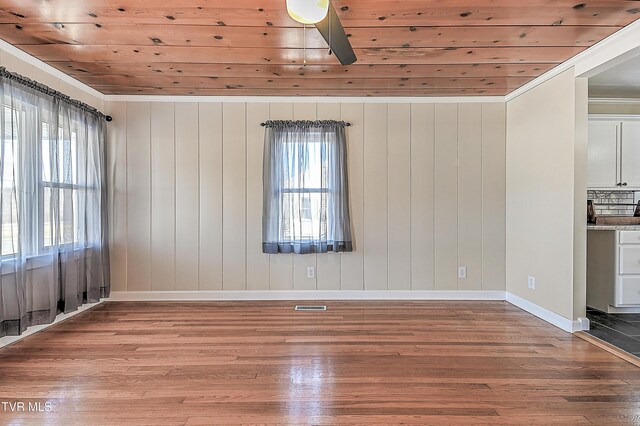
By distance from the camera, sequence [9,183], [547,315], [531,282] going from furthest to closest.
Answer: [531,282] → [547,315] → [9,183]

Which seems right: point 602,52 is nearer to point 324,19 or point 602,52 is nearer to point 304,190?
point 324,19

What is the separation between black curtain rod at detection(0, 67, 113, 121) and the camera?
2.72 meters

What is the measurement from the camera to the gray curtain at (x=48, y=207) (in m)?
2.74

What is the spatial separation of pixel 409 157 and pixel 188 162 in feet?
8.37

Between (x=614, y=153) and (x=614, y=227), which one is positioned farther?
(x=614, y=153)

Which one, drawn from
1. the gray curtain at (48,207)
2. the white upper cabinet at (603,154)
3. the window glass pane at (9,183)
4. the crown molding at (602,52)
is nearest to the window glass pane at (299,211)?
the gray curtain at (48,207)

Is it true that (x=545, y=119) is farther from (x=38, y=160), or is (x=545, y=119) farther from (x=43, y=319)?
(x=43, y=319)

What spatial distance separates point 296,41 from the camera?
9.19 feet

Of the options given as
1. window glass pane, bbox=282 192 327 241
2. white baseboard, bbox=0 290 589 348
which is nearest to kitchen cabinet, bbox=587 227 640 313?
white baseboard, bbox=0 290 589 348

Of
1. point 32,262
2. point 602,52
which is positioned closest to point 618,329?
point 602,52

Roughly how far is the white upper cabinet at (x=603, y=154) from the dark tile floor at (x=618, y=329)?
4.58 feet

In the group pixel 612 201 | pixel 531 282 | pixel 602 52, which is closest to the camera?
pixel 602 52

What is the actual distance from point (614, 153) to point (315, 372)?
4.05 metres

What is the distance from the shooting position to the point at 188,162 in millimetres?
4223
